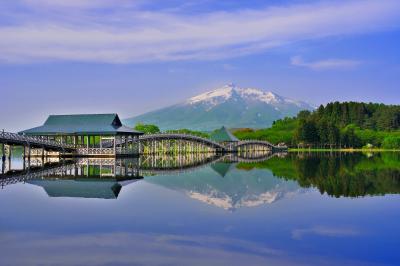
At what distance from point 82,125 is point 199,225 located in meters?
47.7

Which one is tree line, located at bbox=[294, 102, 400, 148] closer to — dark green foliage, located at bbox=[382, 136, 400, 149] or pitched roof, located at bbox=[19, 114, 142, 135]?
dark green foliage, located at bbox=[382, 136, 400, 149]

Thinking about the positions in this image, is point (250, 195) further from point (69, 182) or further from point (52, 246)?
point (52, 246)

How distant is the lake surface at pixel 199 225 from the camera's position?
1130cm

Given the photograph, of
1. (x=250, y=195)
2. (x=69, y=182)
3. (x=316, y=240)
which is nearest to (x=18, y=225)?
(x=316, y=240)

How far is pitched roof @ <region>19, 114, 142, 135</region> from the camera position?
58.7m

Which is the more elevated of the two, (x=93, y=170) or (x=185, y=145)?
(x=185, y=145)

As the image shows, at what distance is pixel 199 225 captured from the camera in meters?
14.8

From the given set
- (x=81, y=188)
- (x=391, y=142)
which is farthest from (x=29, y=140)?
(x=391, y=142)

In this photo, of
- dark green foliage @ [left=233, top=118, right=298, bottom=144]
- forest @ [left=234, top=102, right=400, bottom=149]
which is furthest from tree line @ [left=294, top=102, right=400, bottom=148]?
dark green foliage @ [left=233, top=118, right=298, bottom=144]

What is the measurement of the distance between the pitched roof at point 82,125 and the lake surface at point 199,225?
108 ft

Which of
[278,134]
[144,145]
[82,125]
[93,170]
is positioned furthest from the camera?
[278,134]

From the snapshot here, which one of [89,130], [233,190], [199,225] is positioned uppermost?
[89,130]

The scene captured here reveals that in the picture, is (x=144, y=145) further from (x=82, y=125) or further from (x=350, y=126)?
(x=350, y=126)

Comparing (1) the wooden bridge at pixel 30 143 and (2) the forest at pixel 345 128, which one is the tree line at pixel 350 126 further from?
(1) the wooden bridge at pixel 30 143
